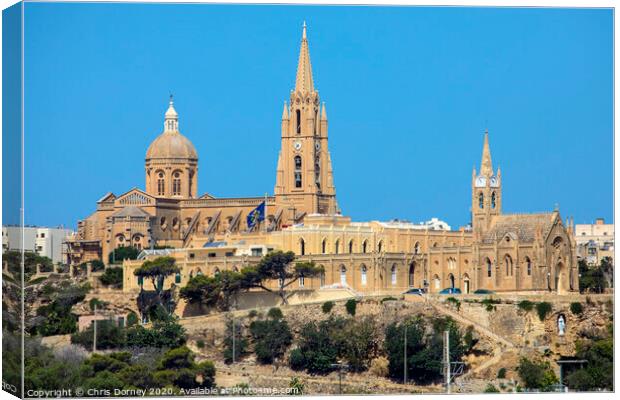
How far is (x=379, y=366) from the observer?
2928 inches

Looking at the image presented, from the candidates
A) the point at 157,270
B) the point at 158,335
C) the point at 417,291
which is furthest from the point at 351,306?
the point at 157,270

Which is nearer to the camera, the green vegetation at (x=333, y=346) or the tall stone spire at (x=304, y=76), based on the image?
the green vegetation at (x=333, y=346)

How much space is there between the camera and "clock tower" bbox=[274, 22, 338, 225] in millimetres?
98625

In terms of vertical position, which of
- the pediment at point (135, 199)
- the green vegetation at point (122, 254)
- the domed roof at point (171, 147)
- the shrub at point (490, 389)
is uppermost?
the domed roof at point (171, 147)

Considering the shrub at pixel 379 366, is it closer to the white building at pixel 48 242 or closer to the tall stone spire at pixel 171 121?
the white building at pixel 48 242

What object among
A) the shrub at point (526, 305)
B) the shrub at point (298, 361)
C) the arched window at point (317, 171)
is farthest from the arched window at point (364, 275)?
the shrub at point (298, 361)

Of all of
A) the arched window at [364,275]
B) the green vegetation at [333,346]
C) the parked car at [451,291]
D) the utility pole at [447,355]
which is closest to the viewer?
the utility pole at [447,355]

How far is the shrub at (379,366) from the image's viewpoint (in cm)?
7394

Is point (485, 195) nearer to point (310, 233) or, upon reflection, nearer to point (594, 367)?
point (310, 233)

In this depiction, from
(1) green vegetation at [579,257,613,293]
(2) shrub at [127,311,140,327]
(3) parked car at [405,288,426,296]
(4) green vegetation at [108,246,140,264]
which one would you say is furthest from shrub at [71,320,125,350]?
(1) green vegetation at [579,257,613,293]

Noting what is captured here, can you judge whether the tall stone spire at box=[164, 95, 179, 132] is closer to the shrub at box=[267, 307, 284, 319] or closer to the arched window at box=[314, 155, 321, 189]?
the arched window at box=[314, 155, 321, 189]

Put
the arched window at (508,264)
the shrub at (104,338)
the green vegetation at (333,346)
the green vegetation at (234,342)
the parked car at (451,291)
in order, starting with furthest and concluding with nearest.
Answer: the arched window at (508,264), the parked car at (451,291), the green vegetation at (234,342), the shrub at (104,338), the green vegetation at (333,346)

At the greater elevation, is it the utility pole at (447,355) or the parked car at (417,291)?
the parked car at (417,291)

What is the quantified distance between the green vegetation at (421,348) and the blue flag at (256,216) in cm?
2356
